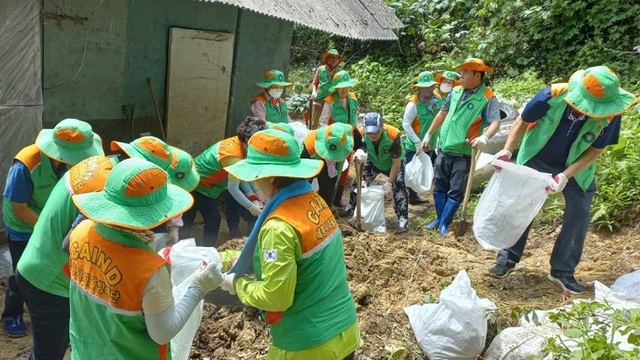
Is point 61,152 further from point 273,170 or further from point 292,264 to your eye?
point 292,264

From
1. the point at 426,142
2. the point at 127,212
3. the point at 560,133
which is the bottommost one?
the point at 426,142

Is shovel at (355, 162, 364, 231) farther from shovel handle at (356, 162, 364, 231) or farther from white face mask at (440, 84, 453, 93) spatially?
white face mask at (440, 84, 453, 93)

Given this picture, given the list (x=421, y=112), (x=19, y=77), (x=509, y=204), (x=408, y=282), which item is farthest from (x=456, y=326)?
(x=421, y=112)

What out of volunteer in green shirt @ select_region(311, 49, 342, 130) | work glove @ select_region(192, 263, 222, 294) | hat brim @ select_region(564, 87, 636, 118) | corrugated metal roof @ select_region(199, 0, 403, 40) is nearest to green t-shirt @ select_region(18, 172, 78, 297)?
work glove @ select_region(192, 263, 222, 294)

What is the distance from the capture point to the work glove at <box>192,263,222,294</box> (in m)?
2.25

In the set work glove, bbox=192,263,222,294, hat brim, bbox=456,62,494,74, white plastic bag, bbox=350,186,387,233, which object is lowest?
white plastic bag, bbox=350,186,387,233

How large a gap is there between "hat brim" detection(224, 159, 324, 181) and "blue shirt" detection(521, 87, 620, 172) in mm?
2197

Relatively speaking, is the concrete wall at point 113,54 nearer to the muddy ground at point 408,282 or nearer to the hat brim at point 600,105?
the muddy ground at point 408,282

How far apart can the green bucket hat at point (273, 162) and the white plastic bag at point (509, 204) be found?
6.94ft

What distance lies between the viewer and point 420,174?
656 centimetres

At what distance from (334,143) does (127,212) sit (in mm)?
3038

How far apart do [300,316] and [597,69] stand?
2791 mm

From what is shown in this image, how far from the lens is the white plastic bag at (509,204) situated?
13.2ft

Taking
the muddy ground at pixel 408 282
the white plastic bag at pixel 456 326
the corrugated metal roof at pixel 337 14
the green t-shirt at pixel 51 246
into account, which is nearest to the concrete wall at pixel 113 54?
the corrugated metal roof at pixel 337 14
